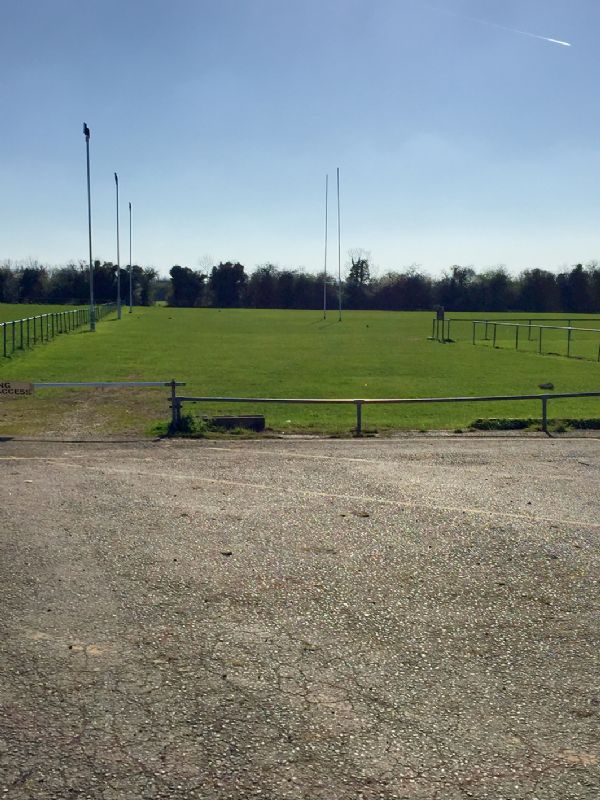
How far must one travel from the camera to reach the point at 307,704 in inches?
196

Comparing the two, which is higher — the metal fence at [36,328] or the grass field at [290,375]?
the metal fence at [36,328]

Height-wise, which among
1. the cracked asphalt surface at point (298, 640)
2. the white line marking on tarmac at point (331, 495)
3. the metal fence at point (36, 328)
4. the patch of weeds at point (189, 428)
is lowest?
the cracked asphalt surface at point (298, 640)

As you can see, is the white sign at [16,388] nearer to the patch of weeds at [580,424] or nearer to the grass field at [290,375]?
the grass field at [290,375]

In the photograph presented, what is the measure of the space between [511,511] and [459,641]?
387cm

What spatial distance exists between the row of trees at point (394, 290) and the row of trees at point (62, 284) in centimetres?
1000

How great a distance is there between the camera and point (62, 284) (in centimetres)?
11300

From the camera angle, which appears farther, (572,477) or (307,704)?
(572,477)

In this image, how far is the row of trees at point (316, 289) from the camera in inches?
4392

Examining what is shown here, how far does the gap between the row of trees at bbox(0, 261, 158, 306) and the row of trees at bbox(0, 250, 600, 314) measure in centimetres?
12

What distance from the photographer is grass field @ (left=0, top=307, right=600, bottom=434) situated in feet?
58.8

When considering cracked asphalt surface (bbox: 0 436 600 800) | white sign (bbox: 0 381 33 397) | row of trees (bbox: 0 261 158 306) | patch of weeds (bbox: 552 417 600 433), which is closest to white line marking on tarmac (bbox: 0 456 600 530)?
cracked asphalt surface (bbox: 0 436 600 800)

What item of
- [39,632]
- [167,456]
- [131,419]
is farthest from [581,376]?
[39,632]

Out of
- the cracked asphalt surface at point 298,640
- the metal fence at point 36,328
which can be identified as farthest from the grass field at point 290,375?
the cracked asphalt surface at point 298,640

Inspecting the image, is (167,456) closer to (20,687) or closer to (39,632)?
(39,632)
